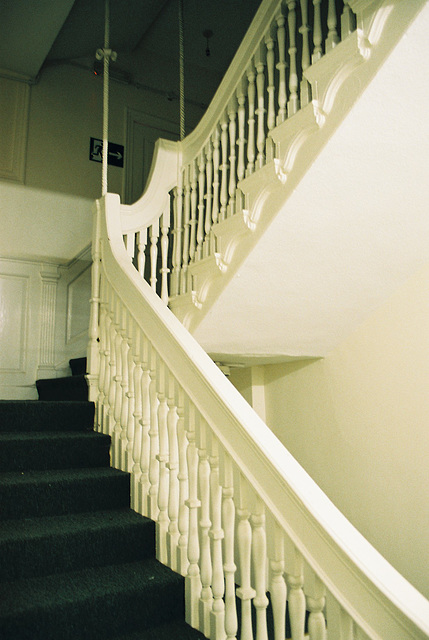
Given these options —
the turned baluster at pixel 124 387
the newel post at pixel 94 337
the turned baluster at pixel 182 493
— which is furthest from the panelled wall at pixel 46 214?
Result: the turned baluster at pixel 182 493

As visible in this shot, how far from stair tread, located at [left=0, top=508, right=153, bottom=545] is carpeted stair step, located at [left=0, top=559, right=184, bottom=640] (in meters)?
0.14

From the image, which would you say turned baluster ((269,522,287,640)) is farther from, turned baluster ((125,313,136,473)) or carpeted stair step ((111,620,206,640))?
turned baluster ((125,313,136,473))

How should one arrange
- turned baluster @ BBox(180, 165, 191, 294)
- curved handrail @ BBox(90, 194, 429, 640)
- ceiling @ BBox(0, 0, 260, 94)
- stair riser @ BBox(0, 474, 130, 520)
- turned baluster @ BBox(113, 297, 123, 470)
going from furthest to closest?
ceiling @ BBox(0, 0, 260, 94)
turned baluster @ BBox(180, 165, 191, 294)
turned baluster @ BBox(113, 297, 123, 470)
stair riser @ BBox(0, 474, 130, 520)
curved handrail @ BBox(90, 194, 429, 640)

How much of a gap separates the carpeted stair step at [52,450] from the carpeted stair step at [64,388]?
1.25ft

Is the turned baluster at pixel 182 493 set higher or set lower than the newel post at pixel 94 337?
lower

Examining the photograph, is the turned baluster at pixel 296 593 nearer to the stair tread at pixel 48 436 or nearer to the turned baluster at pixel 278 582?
the turned baluster at pixel 278 582

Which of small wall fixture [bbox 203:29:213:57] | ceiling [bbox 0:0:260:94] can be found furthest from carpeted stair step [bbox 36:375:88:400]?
small wall fixture [bbox 203:29:213:57]

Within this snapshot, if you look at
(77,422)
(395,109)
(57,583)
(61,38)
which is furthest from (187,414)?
(61,38)

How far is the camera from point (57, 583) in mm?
1722

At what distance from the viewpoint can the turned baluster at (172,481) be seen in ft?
6.07

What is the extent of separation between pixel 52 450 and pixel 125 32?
3.67 metres

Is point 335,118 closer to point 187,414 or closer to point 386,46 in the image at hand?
point 386,46

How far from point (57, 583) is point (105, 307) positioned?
1.39 metres

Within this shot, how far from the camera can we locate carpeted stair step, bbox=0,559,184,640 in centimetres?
152
